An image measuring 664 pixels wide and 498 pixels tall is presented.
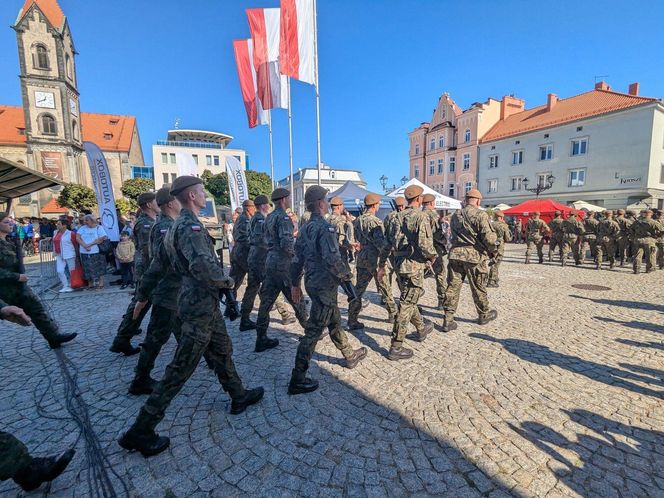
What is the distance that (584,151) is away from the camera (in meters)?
29.0

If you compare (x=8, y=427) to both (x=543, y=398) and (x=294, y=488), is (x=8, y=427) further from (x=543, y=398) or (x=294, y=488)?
(x=543, y=398)

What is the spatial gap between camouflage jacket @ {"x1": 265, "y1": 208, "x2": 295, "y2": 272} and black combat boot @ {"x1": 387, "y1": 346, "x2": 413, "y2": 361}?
182 cm

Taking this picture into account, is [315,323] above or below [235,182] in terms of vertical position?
below

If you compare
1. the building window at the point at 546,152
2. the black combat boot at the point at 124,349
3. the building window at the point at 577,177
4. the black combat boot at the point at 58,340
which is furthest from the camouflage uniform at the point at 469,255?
the building window at the point at 546,152

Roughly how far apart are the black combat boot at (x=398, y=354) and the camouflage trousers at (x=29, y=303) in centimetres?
479

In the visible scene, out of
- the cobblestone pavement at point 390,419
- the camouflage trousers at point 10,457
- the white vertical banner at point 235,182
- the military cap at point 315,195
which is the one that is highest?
the white vertical banner at point 235,182

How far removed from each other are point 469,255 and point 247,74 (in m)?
13.2

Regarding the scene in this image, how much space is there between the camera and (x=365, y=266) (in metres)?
5.77

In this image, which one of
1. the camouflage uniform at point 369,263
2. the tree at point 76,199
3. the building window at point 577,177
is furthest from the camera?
the tree at point 76,199

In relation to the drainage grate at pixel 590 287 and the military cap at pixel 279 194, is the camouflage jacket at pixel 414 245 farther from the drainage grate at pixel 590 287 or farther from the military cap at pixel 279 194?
the drainage grate at pixel 590 287

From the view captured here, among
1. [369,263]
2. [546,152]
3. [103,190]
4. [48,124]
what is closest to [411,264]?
[369,263]

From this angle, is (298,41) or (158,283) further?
(298,41)

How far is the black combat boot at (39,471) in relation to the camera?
2.13 m

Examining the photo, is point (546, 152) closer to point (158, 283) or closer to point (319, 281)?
point (319, 281)
